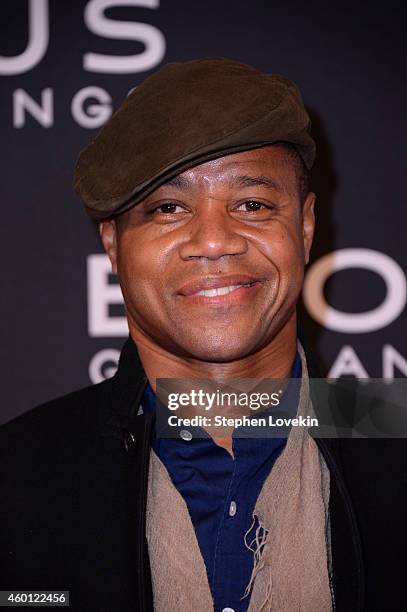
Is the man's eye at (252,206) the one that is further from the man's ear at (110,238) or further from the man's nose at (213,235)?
the man's ear at (110,238)

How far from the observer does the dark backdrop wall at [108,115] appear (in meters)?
1.47

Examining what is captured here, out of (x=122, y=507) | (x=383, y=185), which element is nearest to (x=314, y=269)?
(x=383, y=185)

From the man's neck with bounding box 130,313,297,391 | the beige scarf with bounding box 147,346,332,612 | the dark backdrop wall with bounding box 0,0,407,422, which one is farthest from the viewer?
the dark backdrop wall with bounding box 0,0,407,422

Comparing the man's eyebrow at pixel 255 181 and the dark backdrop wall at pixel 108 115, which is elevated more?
the dark backdrop wall at pixel 108 115

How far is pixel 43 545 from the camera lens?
1.04m

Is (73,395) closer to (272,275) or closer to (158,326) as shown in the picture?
(158,326)

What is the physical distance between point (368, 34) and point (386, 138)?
21 centimetres

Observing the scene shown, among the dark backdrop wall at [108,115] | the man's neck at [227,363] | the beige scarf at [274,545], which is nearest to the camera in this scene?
the beige scarf at [274,545]

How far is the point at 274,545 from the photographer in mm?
990

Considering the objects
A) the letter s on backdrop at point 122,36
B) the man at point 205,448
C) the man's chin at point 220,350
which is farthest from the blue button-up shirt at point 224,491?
the letter s on backdrop at point 122,36

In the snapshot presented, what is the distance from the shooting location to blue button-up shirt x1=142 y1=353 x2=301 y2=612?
39.1 inches

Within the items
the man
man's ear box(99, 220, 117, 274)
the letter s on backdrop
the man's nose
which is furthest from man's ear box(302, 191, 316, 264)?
the letter s on backdrop

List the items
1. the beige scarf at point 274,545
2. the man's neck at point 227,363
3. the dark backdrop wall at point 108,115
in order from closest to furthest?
1. the beige scarf at point 274,545
2. the man's neck at point 227,363
3. the dark backdrop wall at point 108,115

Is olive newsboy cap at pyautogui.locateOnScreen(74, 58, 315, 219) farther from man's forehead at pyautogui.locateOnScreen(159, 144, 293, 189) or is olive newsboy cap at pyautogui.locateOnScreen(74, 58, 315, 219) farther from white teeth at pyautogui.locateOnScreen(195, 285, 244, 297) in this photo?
white teeth at pyautogui.locateOnScreen(195, 285, 244, 297)
